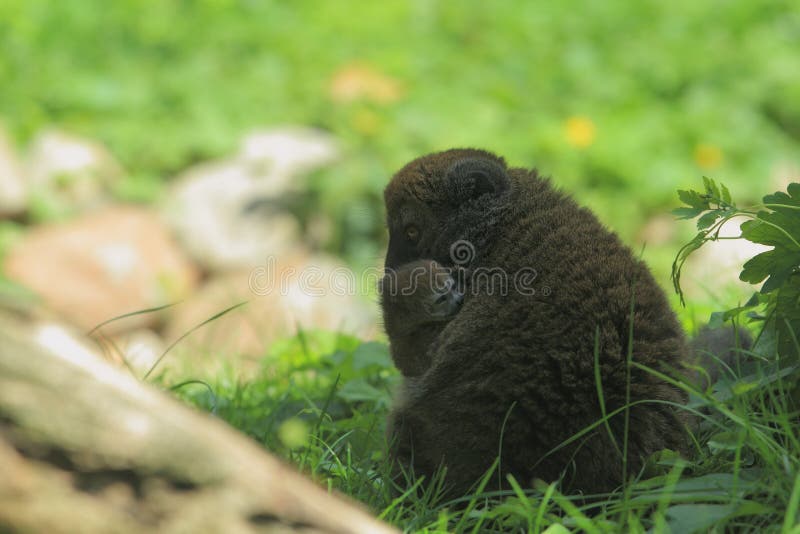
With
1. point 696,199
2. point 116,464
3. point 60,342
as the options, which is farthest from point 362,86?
point 116,464

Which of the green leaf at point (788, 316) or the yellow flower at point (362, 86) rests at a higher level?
the yellow flower at point (362, 86)

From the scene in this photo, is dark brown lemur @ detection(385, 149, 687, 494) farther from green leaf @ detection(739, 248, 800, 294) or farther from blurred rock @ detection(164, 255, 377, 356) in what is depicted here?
blurred rock @ detection(164, 255, 377, 356)

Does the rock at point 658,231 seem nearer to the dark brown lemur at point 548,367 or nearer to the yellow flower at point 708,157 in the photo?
the yellow flower at point 708,157

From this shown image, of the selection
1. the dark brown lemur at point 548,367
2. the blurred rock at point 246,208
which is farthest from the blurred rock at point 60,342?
the blurred rock at point 246,208

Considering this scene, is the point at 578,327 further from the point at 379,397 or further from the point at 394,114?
the point at 394,114

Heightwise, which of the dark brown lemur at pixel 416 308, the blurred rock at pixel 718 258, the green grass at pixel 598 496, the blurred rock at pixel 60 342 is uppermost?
the blurred rock at pixel 718 258

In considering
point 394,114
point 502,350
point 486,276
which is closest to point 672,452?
point 502,350

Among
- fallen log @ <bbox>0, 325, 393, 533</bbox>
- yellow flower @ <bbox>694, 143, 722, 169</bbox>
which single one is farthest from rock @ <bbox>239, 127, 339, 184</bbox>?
fallen log @ <bbox>0, 325, 393, 533</bbox>

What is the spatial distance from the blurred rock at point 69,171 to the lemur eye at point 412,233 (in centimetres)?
675

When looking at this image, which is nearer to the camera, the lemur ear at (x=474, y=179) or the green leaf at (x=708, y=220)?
the green leaf at (x=708, y=220)

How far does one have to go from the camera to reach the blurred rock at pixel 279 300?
26.9 ft

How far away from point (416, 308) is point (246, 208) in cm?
644

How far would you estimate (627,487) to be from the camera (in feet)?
8.86

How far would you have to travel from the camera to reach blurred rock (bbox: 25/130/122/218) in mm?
9398
